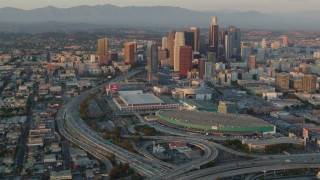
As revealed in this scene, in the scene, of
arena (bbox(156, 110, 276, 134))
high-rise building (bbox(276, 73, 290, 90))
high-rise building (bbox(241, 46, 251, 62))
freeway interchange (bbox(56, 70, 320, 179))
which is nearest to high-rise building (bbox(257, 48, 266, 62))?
high-rise building (bbox(241, 46, 251, 62))

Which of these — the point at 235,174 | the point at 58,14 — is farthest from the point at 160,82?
the point at 58,14

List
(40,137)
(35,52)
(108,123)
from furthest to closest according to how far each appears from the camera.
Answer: (35,52), (108,123), (40,137)

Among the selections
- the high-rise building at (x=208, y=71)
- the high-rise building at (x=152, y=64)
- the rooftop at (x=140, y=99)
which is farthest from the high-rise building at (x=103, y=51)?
the rooftop at (x=140, y=99)

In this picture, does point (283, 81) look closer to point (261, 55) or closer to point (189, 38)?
point (261, 55)

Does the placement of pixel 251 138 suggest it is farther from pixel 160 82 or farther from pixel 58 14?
pixel 58 14

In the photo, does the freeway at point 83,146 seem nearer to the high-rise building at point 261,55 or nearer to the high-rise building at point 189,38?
the high-rise building at point 189,38

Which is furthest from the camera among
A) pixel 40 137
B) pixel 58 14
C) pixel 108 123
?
pixel 58 14

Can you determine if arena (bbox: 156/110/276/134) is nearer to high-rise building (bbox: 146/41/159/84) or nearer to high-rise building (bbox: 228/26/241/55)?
high-rise building (bbox: 146/41/159/84)
